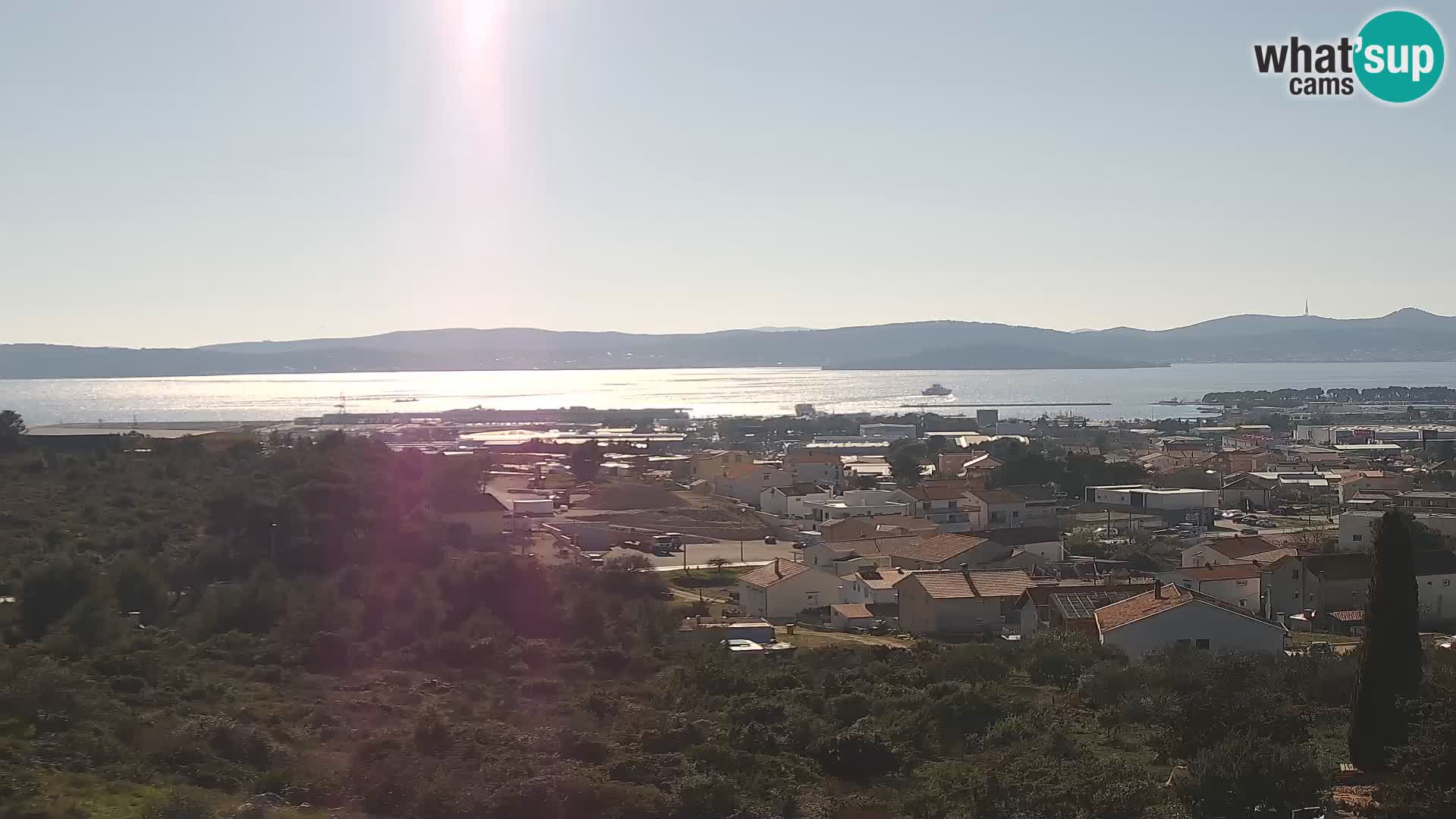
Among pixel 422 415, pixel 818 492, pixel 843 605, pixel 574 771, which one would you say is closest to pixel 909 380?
pixel 422 415

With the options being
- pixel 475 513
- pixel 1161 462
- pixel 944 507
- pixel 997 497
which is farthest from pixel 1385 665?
pixel 1161 462

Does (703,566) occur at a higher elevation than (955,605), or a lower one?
lower

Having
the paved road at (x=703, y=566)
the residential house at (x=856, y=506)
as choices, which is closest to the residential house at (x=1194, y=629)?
the paved road at (x=703, y=566)

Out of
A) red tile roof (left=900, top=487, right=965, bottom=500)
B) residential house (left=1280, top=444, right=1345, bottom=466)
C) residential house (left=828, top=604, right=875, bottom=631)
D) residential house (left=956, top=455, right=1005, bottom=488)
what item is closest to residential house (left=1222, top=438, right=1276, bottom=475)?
residential house (left=1280, top=444, right=1345, bottom=466)

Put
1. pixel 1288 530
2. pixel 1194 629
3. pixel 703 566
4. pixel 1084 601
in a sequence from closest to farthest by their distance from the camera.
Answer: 1. pixel 1194 629
2. pixel 1084 601
3. pixel 703 566
4. pixel 1288 530

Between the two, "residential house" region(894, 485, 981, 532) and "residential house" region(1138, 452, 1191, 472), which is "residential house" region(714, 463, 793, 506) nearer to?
"residential house" region(894, 485, 981, 532)

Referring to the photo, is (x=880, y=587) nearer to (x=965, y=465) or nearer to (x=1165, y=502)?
(x=1165, y=502)
